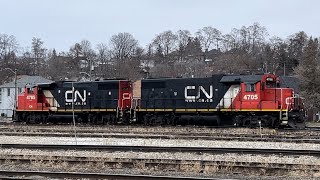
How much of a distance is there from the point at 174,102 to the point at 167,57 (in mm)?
95148

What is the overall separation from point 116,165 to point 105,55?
105m

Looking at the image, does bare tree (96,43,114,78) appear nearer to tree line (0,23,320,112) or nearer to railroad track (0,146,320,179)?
tree line (0,23,320,112)

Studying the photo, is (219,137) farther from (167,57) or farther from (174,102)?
(167,57)

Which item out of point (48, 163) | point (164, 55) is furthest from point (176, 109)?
point (164, 55)

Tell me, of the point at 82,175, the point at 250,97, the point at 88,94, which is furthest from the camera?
the point at 88,94

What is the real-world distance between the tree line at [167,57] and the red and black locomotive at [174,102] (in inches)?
2117

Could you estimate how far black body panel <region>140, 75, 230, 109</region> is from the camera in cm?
2750

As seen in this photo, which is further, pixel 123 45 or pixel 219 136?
pixel 123 45

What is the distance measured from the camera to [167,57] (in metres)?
124

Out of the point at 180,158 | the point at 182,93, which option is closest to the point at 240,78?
the point at 182,93

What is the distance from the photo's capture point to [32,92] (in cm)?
3478

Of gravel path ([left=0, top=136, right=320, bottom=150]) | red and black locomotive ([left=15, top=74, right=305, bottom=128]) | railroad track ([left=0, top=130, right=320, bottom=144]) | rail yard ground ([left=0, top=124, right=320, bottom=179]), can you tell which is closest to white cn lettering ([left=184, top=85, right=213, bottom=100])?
red and black locomotive ([left=15, top=74, right=305, bottom=128])

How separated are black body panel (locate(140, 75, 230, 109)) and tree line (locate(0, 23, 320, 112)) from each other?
57.9 metres

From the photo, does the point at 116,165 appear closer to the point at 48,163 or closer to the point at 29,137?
the point at 48,163
